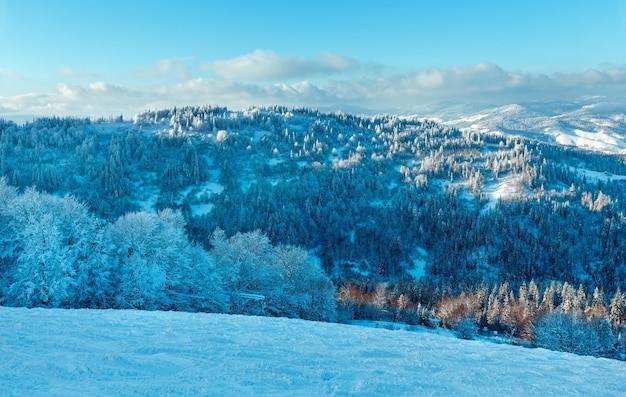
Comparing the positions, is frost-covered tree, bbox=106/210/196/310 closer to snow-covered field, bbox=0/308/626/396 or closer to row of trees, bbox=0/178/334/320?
row of trees, bbox=0/178/334/320

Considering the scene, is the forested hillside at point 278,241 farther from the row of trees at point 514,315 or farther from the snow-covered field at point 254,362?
the snow-covered field at point 254,362

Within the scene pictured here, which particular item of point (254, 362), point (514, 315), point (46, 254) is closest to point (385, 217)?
point (514, 315)

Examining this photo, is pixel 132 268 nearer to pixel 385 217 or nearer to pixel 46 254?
pixel 46 254

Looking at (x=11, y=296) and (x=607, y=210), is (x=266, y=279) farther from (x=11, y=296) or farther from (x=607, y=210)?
(x=607, y=210)

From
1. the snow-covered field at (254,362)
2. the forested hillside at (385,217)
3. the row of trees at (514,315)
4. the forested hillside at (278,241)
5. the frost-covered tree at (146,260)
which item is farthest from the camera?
the forested hillside at (385,217)

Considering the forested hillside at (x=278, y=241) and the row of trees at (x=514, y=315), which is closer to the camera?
the forested hillside at (x=278, y=241)

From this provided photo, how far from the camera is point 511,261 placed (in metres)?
148

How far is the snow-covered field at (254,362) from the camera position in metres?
11.7

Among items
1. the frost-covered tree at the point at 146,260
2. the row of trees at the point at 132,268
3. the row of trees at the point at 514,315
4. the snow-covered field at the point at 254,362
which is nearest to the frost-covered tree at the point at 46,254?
the row of trees at the point at 132,268

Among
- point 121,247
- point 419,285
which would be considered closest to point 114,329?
point 121,247

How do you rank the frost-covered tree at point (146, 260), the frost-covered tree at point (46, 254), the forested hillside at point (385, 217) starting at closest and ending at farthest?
the frost-covered tree at point (46, 254) < the frost-covered tree at point (146, 260) < the forested hillside at point (385, 217)

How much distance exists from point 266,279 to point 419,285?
65.8 meters

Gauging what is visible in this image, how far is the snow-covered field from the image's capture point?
1174cm

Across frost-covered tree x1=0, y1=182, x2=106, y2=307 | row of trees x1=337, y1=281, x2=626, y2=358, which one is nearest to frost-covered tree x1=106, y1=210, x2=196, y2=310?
frost-covered tree x1=0, y1=182, x2=106, y2=307
